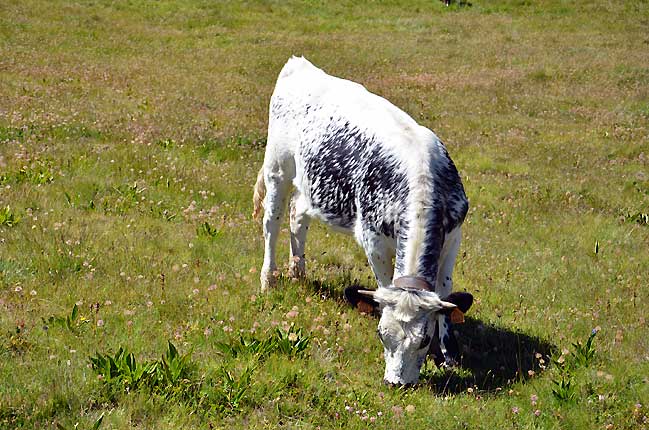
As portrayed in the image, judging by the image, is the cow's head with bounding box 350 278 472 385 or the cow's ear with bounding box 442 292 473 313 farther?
the cow's ear with bounding box 442 292 473 313

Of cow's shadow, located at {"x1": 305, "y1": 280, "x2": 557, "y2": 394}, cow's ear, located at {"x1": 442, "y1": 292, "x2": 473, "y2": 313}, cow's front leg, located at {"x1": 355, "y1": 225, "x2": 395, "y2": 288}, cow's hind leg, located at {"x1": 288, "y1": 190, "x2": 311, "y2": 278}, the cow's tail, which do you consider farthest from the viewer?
the cow's tail

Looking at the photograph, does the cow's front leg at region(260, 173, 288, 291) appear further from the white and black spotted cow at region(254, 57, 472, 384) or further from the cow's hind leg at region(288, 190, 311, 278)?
the cow's hind leg at region(288, 190, 311, 278)

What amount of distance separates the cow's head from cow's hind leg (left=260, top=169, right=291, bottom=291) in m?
3.22

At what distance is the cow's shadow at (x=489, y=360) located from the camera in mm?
6957

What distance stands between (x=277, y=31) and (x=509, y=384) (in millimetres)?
33479

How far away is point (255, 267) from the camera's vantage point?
9680 mm

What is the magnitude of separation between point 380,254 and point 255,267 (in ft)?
8.77

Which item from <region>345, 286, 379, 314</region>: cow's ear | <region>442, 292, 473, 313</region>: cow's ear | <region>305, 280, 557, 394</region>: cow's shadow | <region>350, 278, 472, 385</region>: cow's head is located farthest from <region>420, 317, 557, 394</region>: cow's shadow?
<region>345, 286, 379, 314</region>: cow's ear

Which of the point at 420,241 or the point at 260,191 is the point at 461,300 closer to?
the point at 420,241

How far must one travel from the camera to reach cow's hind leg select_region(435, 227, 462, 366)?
23.9 feet

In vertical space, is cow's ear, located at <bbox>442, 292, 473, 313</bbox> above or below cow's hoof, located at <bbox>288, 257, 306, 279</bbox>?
above

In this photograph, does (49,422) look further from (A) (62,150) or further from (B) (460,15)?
(B) (460,15)

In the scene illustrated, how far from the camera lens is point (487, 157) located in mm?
16406

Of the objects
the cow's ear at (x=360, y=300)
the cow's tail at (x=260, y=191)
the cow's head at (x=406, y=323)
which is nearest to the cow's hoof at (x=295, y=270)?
the cow's tail at (x=260, y=191)
